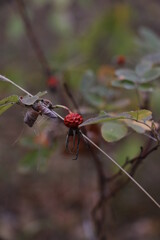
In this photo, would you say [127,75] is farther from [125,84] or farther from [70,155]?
[70,155]

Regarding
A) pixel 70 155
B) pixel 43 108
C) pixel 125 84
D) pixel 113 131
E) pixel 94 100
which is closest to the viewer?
pixel 43 108

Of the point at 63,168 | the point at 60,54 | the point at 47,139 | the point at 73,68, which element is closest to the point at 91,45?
the point at 60,54

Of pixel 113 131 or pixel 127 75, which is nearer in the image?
pixel 113 131

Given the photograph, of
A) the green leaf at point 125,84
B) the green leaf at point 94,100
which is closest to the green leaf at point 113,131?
the green leaf at point 125,84

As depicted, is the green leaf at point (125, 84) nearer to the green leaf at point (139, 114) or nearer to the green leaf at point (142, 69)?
the green leaf at point (142, 69)

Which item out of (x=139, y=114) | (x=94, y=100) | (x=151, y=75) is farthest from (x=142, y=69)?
(x=139, y=114)

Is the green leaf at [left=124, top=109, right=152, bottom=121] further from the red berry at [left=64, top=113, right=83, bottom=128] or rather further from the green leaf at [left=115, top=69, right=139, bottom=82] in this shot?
the green leaf at [left=115, top=69, right=139, bottom=82]
